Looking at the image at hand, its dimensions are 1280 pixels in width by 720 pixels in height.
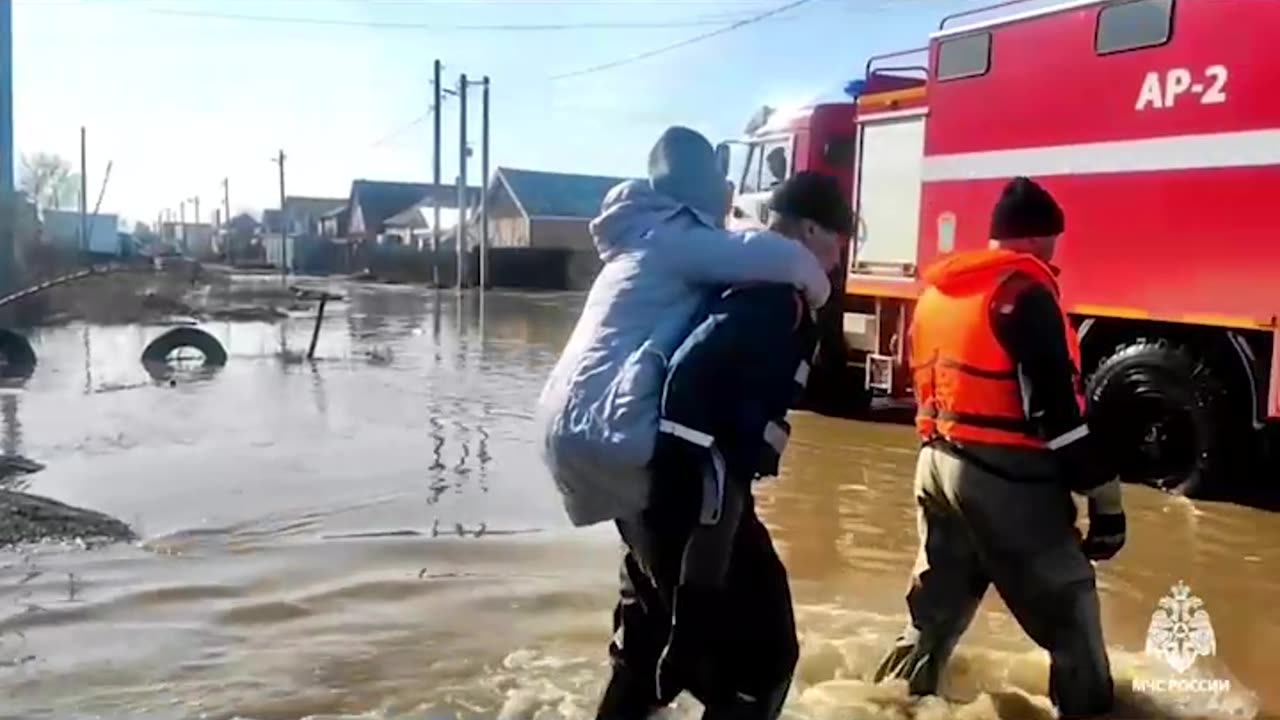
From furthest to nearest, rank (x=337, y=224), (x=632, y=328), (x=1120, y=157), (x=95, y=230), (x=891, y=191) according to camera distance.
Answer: (x=337, y=224), (x=95, y=230), (x=891, y=191), (x=1120, y=157), (x=632, y=328)

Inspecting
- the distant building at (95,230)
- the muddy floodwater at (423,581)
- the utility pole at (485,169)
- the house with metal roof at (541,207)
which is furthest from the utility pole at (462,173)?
the muddy floodwater at (423,581)

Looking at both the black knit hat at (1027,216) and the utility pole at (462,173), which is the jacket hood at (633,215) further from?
the utility pole at (462,173)

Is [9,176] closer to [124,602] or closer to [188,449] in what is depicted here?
[188,449]

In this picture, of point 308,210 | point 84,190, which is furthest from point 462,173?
point 308,210

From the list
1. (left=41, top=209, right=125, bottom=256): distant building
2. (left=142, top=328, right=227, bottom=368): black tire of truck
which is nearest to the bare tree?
(left=41, top=209, right=125, bottom=256): distant building

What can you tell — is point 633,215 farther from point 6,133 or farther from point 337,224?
point 337,224

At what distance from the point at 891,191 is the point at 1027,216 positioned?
27.6ft

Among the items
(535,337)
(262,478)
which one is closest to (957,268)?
(262,478)

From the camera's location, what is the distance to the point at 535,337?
23484 mm

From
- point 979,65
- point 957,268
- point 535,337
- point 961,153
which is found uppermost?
point 979,65

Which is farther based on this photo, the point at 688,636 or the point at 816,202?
the point at 816,202

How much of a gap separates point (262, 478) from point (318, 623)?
3.74 m

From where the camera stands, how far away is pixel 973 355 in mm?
4109

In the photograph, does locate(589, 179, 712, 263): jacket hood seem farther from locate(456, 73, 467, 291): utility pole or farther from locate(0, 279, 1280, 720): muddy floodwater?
locate(456, 73, 467, 291): utility pole
